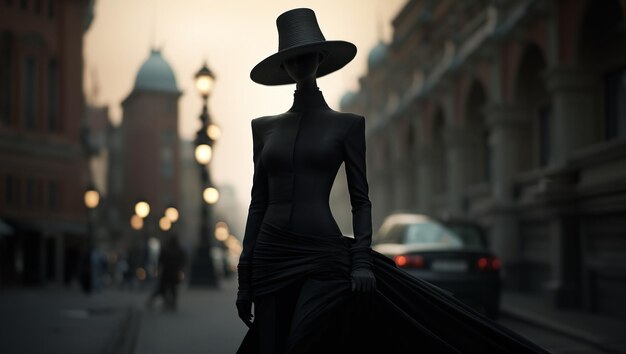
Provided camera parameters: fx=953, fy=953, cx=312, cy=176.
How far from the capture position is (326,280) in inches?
154

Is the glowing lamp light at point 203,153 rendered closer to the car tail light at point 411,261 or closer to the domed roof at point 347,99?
the car tail light at point 411,261

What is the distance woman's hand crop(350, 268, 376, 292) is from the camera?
385 centimetres

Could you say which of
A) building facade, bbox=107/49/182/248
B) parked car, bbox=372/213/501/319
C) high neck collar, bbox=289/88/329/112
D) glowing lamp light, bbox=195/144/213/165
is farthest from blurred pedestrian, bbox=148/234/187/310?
building facade, bbox=107/49/182/248

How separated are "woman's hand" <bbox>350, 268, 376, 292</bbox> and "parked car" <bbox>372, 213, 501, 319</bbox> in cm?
909

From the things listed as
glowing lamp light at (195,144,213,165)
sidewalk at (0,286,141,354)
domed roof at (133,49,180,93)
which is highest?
domed roof at (133,49,180,93)

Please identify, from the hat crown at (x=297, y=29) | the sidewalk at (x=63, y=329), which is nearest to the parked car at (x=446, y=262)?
the sidewalk at (x=63, y=329)

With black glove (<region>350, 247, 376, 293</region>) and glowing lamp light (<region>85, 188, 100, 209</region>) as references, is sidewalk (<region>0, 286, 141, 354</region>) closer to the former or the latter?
black glove (<region>350, 247, 376, 293</region>)

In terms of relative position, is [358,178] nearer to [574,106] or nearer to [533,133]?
[574,106]

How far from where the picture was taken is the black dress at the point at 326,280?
390 centimetres

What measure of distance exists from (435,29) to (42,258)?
19.8 metres

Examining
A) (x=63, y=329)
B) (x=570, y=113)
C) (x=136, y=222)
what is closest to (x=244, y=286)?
(x=63, y=329)

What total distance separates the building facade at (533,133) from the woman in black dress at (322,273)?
11.5 m

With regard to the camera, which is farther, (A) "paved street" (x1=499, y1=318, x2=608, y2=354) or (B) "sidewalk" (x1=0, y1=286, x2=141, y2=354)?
(B) "sidewalk" (x1=0, y1=286, x2=141, y2=354)

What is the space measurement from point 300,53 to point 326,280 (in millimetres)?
1025
